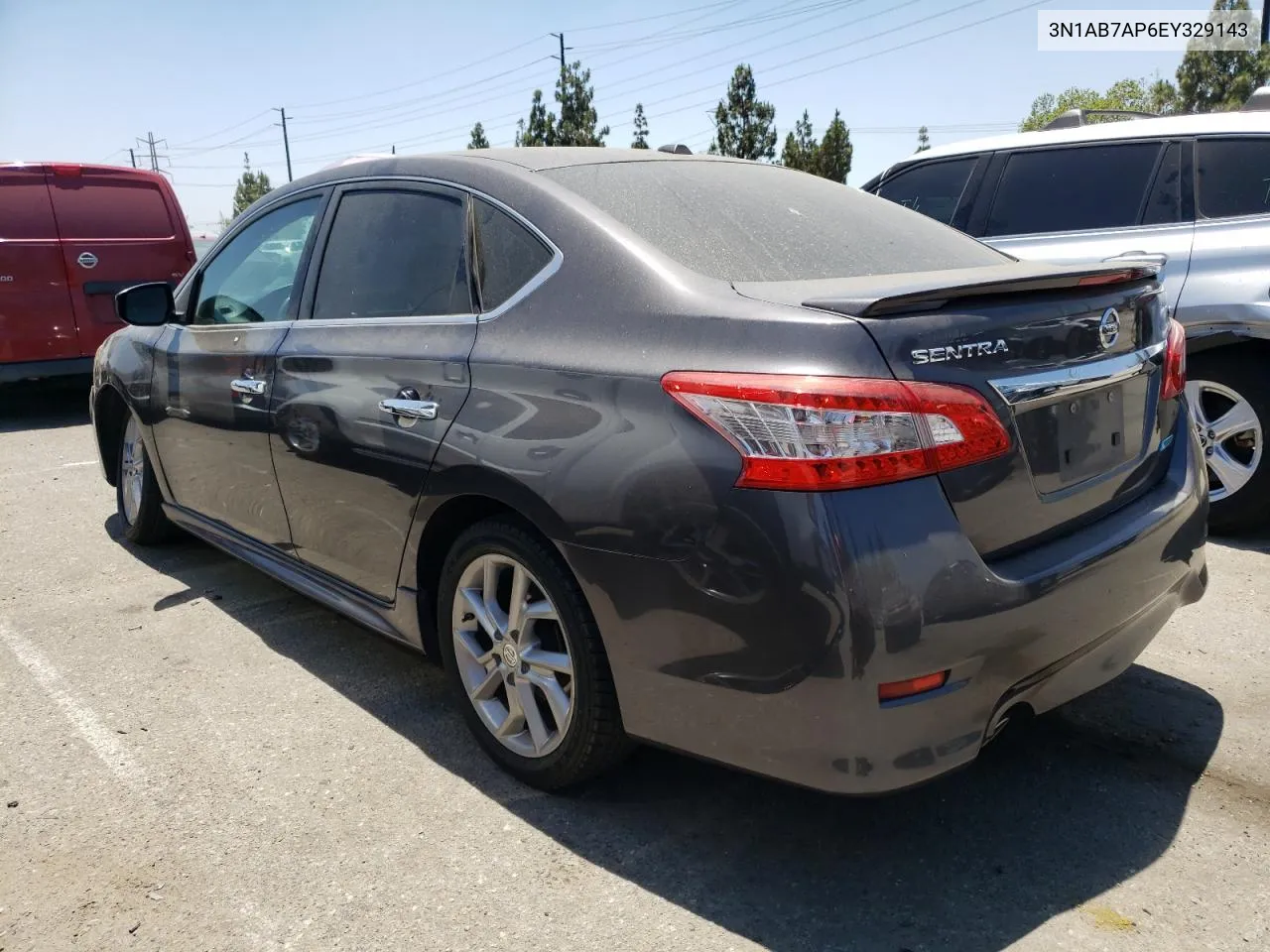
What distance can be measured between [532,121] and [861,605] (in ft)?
122

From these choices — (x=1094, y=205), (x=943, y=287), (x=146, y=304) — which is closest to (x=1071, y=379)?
(x=943, y=287)

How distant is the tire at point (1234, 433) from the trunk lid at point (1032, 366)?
2396mm

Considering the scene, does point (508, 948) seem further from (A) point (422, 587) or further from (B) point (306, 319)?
(B) point (306, 319)

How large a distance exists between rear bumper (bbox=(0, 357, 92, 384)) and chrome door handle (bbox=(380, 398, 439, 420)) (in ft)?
22.9

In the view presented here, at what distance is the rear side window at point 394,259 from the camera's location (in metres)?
2.97

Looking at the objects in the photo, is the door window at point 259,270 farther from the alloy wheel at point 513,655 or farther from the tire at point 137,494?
the alloy wheel at point 513,655

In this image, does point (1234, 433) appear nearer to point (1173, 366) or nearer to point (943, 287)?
point (1173, 366)

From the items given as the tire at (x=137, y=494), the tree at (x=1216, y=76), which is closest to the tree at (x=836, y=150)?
the tree at (x=1216, y=76)

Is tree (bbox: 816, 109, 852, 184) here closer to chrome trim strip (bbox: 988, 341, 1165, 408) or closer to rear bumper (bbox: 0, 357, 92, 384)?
rear bumper (bbox: 0, 357, 92, 384)

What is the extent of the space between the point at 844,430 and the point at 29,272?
841 cm

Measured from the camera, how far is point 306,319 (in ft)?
11.3

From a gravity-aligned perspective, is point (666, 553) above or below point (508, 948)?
above

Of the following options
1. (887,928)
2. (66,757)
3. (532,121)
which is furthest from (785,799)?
(532,121)

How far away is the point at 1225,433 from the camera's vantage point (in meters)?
4.70
